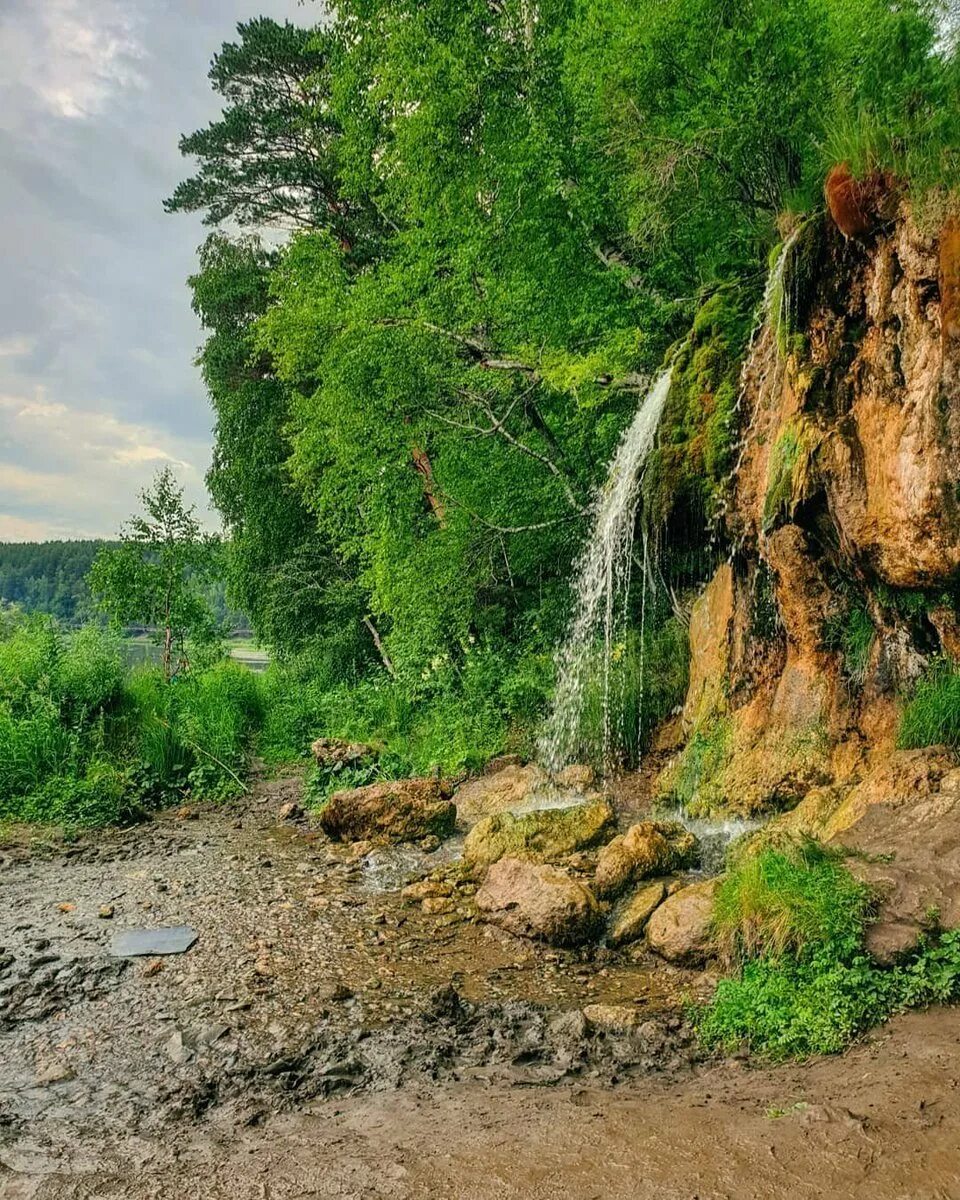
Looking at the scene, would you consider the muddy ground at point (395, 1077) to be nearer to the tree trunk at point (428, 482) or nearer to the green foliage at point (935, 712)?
the green foliage at point (935, 712)

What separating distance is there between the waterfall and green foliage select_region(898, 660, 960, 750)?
395cm

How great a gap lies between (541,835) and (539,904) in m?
1.27

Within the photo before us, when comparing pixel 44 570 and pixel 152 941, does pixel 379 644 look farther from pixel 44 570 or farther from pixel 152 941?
pixel 44 570

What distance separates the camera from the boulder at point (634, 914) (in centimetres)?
535

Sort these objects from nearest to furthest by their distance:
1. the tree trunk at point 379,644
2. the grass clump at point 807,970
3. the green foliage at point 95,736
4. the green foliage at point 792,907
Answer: the grass clump at point 807,970 < the green foliage at point 792,907 < the green foliage at point 95,736 < the tree trunk at point 379,644

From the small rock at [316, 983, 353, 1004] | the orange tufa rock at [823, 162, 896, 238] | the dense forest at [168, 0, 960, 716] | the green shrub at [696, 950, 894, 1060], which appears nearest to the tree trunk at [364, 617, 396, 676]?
the dense forest at [168, 0, 960, 716]

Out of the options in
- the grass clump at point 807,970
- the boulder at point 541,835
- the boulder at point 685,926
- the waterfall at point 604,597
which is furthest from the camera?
the waterfall at point 604,597

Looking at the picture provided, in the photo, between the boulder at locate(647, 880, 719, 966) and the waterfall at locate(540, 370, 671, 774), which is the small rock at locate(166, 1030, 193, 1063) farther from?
the waterfall at locate(540, 370, 671, 774)

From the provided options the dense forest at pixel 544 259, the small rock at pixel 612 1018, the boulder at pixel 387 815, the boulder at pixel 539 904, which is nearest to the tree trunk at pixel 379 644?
the dense forest at pixel 544 259

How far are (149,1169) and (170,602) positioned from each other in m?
14.6

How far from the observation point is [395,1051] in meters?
4.04

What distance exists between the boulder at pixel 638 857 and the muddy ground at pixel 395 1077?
848 mm

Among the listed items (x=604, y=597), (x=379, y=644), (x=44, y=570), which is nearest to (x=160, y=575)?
(x=379, y=644)

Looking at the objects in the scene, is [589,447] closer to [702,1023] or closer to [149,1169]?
[702,1023]
